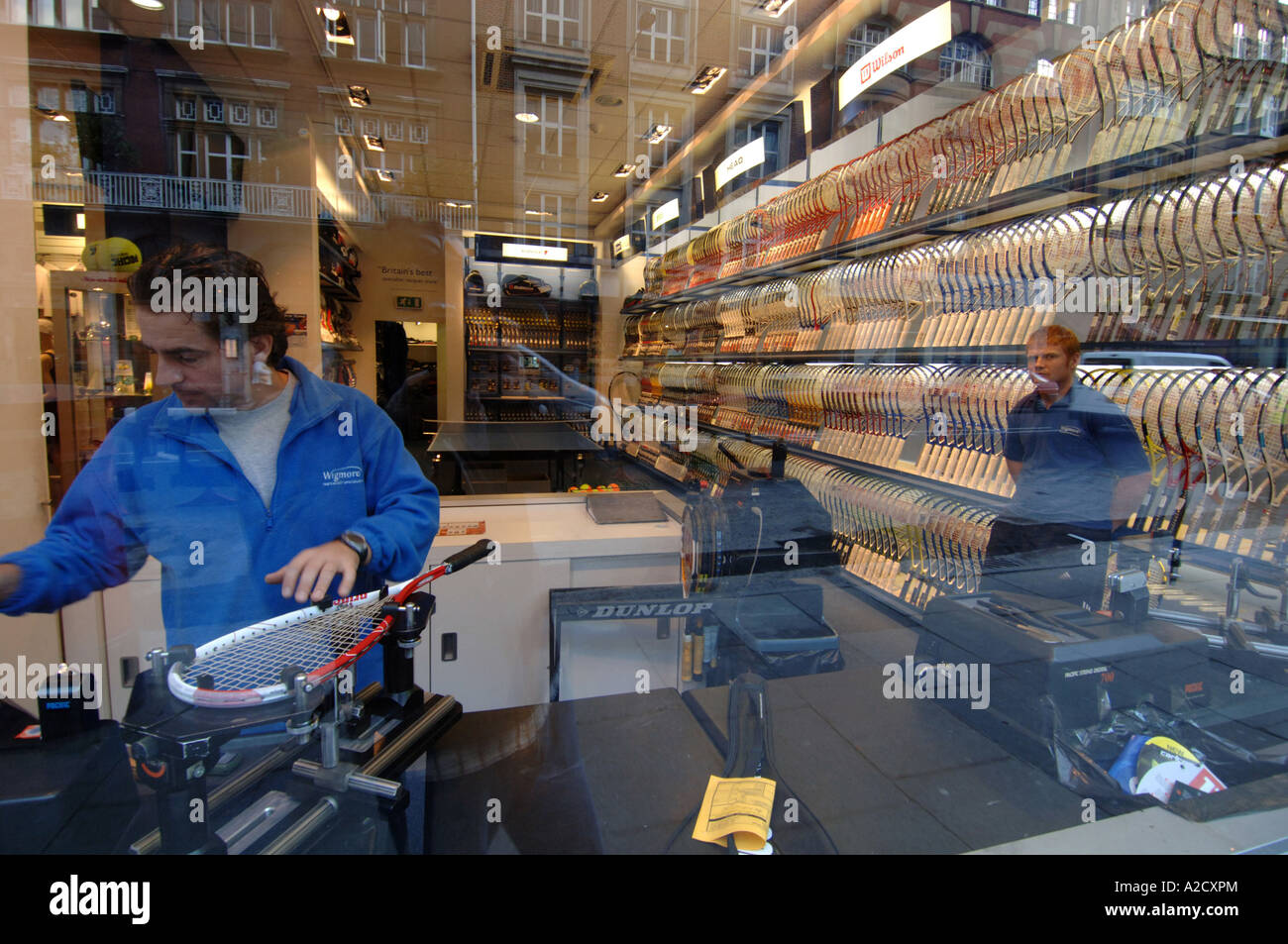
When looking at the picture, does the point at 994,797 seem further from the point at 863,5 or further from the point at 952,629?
the point at 863,5

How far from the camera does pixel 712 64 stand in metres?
3.88

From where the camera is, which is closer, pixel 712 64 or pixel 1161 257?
pixel 1161 257

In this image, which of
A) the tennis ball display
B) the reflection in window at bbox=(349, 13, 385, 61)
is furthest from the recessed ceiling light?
the tennis ball display

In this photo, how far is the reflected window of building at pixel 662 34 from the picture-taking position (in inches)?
132

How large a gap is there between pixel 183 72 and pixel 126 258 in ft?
2.68

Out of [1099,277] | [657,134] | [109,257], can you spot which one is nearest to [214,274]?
[109,257]

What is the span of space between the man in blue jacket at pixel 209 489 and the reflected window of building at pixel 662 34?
9.84 feet

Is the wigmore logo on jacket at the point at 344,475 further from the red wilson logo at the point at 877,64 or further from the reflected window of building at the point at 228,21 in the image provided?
the red wilson logo at the point at 877,64

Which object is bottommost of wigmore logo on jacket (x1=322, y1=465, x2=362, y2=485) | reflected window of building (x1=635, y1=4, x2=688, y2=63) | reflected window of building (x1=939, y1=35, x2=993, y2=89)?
wigmore logo on jacket (x1=322, y1=465, x2=362, y2=485)

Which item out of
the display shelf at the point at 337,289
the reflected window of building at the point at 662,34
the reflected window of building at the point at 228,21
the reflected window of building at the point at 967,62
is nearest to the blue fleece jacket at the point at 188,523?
the display shelf at the point at 337,289

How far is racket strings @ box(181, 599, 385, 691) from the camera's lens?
0.71 metres

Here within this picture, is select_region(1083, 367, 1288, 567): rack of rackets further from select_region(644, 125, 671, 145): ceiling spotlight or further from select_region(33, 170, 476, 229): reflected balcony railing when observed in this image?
select_region(644, 125, 671, 145): ceiling spotlight

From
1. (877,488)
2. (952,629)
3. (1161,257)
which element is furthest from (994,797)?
(877,488)
